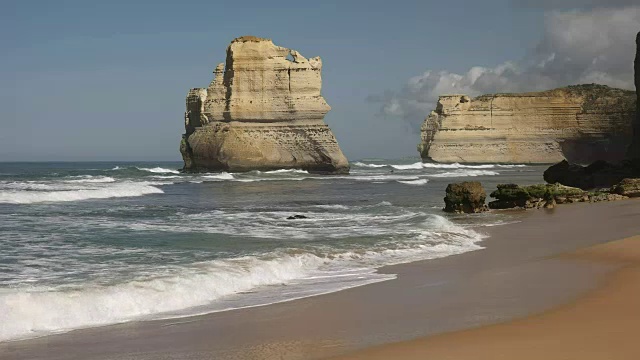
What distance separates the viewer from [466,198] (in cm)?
2256

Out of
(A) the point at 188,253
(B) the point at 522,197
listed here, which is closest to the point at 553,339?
(A) the point at 188,253

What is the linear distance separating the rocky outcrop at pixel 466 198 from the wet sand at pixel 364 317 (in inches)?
414

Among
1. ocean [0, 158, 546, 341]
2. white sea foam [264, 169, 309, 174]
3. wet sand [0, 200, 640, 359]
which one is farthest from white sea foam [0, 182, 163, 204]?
white sea foam [264, 169, 309, 174]

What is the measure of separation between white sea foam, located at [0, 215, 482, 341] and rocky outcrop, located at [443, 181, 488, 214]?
28.9ft

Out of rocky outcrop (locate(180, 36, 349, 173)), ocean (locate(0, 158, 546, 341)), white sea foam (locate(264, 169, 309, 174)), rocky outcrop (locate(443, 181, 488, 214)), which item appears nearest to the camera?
ocean (locate(0, 158, 546, 341))

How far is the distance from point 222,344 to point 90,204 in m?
21.3

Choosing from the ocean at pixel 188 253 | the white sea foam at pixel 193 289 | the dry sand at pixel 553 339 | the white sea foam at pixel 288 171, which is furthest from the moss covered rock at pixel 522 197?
the white sea foam at pixel 288 171

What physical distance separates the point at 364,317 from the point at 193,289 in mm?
2704

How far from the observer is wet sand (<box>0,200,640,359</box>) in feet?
20.9

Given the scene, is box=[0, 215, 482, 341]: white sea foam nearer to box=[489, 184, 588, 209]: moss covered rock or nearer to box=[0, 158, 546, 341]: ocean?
box=[0, 158, 546, 341]: ocean

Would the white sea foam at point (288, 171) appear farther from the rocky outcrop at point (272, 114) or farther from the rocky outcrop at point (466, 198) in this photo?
the rocky outcrop at point (466, 198)

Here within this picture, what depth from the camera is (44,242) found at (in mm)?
13906

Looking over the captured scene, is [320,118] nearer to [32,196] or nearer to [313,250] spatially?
[32,196]

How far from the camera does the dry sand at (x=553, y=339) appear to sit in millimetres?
5586
